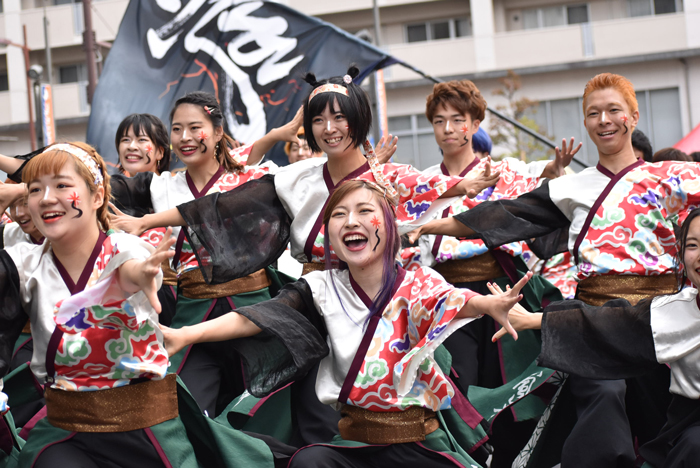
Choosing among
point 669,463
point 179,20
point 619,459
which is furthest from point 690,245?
point 179,20

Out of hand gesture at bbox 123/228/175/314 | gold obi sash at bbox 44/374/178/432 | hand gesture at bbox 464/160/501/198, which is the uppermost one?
hand gesture at bbox 464/160/501/198

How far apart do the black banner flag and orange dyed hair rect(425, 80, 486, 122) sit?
1.77m

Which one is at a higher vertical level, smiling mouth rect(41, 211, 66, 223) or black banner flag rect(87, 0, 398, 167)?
black banner flag rect(87, 0, 398, 167)

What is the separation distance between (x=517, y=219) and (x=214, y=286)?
158cm

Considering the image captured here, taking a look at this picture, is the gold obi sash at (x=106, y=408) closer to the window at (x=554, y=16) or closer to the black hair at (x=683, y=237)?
the black hair at (x=683, y=237)

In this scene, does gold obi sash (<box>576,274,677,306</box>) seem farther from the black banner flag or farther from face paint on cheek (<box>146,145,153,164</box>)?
the black banner flag

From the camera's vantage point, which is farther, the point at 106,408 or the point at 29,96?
the point at 29,96

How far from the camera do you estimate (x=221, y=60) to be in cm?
698

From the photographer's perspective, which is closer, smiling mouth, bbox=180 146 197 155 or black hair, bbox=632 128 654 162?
smiling mouth, bbox=180 146 197 155

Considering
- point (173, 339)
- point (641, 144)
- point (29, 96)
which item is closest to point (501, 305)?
point (173, 339)

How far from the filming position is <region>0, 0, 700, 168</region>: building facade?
17.4 meters

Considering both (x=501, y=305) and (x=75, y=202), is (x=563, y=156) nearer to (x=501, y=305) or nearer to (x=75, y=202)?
(x=501, y=305)

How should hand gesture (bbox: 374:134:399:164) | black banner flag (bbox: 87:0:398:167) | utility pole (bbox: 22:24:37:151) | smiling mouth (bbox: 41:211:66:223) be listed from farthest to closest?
utility pole (bbox: 22:24:37:151)
black banner flag (bbox: 87:0:398:167)
hand gesture (bbox: 374:134:399:164)
smiling mouth (bbox: 41:211:66:223)

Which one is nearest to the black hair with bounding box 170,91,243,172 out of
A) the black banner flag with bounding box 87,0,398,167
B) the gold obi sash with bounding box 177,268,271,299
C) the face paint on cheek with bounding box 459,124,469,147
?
the gold obi sash with bounding box 177,268,271,299
